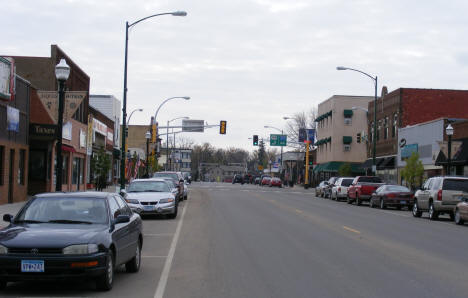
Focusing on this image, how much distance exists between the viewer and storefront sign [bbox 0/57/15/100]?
1016 inches

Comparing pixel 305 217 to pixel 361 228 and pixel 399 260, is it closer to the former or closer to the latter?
pixel 361 228

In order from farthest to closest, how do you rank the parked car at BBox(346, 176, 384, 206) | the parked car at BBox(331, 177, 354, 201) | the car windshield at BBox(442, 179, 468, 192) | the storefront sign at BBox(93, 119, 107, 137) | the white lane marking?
the storefront sign at BBox(93, 119, 107, 137), the parked car at BBox(331, 177, 354, 201), the parked car at BBox(346, 176, 384, 206), the car windshield at BBox(442, 179, 468, 192), the white lane marking

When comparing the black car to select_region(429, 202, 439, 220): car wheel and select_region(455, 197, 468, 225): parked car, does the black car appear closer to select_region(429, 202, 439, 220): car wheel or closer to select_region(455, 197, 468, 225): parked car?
select_region(455, 197, 468, 225): parked car

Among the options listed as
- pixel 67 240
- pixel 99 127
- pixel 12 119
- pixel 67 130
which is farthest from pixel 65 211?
pixel 99 127

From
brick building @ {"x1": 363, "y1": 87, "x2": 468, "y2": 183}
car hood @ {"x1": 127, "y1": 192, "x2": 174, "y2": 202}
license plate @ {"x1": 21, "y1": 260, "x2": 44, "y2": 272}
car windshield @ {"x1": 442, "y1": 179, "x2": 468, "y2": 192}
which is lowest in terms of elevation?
license plate @ {"x1": 21, "y1": 260, "x2": 44, "y2": 272}

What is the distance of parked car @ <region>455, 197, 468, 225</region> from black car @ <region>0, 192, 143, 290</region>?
1679cm

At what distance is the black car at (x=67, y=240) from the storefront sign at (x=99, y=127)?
40.1 meters

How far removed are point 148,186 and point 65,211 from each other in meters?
14.9

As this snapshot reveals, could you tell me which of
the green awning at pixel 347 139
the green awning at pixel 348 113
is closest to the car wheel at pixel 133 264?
the green awning at pixel 347 139

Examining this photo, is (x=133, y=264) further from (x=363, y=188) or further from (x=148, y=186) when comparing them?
(x=363, y=188)

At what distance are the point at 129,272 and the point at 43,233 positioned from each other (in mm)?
2702

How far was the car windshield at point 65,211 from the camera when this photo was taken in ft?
32.1

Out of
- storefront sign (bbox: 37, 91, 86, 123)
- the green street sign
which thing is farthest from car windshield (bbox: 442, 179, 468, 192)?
the green street sign

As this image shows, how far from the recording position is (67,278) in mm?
8680
